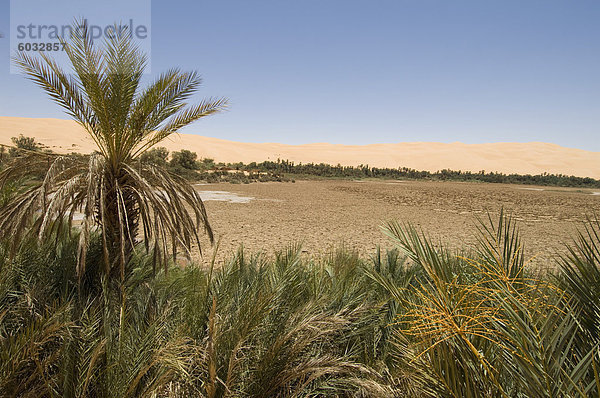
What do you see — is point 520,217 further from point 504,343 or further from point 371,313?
point 504,343

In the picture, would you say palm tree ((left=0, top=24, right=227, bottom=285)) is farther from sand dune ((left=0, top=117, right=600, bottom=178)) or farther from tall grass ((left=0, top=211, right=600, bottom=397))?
sand dune ((left=0, top=117, right=600, bottom=178))

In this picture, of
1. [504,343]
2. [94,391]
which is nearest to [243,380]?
[94,391]

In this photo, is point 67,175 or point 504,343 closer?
point 504,343

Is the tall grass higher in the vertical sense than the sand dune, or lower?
lower

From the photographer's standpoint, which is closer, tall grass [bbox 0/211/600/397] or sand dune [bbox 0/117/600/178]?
tall grass [bbox 0/211/600/397]

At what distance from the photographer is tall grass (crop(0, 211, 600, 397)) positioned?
131 centimetres

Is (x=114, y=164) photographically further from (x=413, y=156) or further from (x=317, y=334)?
(x=413, y=156)

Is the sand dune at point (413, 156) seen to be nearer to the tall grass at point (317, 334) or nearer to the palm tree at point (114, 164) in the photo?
the palm tree at point (114, 164)

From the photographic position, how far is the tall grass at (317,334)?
1.31 m

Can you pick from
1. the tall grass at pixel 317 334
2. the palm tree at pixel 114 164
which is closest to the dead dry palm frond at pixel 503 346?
the tall grass at pixel 317 334

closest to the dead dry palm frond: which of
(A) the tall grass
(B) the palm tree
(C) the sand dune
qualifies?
(A) the tall grass

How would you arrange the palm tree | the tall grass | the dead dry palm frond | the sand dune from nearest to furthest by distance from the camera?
the dead dry palm frond, the tall grass, the palm tree, the sand dune

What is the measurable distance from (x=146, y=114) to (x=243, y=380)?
12.9 ft

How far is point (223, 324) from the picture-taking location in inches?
97.5
